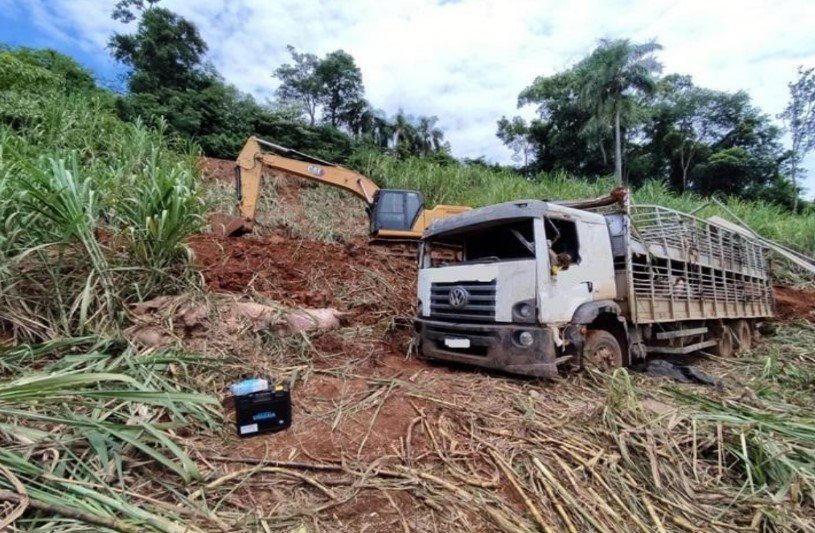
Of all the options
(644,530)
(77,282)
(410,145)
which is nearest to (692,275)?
(644,530)

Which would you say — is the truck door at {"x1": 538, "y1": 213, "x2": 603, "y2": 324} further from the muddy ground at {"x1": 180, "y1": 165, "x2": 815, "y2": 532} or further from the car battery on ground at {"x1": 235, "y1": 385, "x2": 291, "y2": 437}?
the car battery on ground at {"x1": 235, "y1": 385, "x2": 291, "y2": 437}

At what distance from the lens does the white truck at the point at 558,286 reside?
13.4 feet

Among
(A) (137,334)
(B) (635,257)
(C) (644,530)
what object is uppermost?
(B) (635,257)

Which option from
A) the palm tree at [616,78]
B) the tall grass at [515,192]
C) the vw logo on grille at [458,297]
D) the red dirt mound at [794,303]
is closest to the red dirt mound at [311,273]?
the vw logo on grille at [458,297]

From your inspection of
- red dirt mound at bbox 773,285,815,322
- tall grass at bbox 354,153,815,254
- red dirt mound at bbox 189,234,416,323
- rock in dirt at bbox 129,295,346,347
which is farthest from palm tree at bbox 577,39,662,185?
rock in dirt at bbox 129,295,346,347

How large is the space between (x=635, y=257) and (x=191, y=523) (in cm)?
522

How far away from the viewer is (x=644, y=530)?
218cm

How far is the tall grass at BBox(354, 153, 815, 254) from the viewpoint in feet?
46.0

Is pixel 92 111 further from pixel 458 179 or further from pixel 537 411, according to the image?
pixel 458 179

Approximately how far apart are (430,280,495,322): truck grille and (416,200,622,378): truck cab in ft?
0.03

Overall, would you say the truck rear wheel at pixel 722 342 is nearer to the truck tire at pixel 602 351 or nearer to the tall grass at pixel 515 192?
the truck tire at pixel 602 351

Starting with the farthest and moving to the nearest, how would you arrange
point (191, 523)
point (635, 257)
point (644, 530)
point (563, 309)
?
point (635, 257) → point (563, 309) → point (644, 530) → point (191, 523)

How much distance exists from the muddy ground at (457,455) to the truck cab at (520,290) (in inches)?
12.9

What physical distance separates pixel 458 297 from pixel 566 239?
1.38 meters
